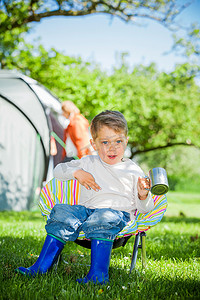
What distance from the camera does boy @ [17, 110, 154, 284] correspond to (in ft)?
6.09

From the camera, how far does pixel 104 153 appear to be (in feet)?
7.10

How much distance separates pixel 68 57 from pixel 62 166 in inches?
325

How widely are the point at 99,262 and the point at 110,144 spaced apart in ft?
2.39

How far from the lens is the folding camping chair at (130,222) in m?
2.05

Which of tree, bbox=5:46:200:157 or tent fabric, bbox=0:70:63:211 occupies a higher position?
tree, bbox=5:46:200:157

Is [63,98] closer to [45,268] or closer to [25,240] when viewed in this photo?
[25,240]

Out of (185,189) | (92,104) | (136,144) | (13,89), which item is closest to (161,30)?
(92,104)

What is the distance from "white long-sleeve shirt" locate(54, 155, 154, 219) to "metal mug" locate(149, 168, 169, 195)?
21cm

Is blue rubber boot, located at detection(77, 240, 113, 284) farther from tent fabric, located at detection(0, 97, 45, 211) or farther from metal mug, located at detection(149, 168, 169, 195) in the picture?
tent fabric, located at detection(0, 97, 45, 211)

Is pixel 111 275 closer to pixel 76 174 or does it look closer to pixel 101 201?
pixel 101 201

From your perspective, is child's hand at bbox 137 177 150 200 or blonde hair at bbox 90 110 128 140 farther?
blonde hair at bbox 90 110 128 140

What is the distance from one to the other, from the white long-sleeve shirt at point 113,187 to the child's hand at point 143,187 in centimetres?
4

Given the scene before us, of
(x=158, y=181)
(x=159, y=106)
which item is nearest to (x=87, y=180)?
(x=158, y=181)

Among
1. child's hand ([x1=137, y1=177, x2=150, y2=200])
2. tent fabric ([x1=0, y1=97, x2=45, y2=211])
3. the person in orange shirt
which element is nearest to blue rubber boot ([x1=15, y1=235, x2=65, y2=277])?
child's hand ([x1=137, y1=177, x2=150, y2=200])
